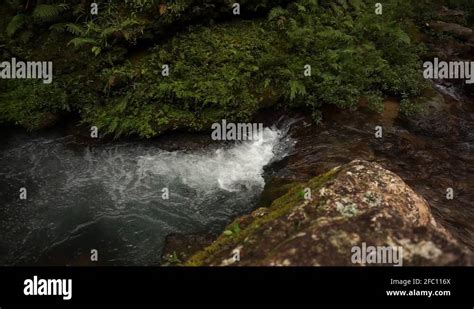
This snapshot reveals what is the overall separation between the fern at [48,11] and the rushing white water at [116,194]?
3.59 m

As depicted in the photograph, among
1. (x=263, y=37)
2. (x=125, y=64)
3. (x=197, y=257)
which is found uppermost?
(x=263, y=37)

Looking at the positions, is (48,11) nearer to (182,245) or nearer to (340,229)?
(182,245)

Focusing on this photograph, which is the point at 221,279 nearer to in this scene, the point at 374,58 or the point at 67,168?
the point at 67,168

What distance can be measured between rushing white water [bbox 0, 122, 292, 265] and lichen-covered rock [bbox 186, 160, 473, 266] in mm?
2703

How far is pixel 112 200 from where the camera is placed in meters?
9.10

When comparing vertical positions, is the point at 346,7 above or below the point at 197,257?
above

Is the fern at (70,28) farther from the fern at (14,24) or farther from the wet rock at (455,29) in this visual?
the wet rock at (455,29)

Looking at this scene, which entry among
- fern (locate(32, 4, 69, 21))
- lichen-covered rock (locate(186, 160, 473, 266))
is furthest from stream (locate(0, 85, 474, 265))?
fern (locate(32, 4, 69, 21))

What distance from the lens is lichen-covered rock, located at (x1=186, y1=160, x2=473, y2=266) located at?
456cm

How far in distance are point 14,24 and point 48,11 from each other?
1.23m

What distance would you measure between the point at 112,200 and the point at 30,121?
4.03 m

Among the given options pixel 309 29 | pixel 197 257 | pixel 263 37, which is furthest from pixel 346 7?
pixel 197 257

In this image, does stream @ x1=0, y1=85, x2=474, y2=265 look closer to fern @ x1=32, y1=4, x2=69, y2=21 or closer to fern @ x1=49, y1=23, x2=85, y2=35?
fern @ x1=49, y1=23, x2=85, y2=35

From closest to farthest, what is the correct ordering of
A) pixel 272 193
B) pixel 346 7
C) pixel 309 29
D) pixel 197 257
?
pixel 197 257 → pixel 272 193 → pixel 309 29 → pixel 346 7
